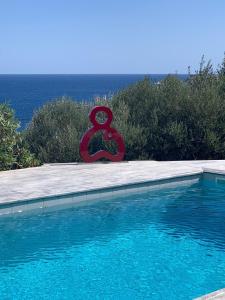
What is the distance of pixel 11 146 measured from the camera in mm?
14398

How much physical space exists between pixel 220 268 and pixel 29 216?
14.6 ft

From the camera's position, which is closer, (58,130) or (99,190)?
(99,190)

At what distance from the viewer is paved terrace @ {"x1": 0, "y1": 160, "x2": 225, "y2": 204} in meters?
11.8

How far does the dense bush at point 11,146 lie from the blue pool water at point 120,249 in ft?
11.9

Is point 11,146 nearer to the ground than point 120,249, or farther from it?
farther from it

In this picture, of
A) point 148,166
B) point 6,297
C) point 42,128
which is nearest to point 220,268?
point 6,297

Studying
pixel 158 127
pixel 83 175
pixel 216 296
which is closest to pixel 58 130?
pixel 158 127

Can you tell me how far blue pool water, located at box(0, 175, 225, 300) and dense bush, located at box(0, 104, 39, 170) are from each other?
142 inches

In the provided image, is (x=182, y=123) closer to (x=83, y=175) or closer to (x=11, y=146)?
(x=83, y=175)

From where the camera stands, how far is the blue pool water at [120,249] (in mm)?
7344

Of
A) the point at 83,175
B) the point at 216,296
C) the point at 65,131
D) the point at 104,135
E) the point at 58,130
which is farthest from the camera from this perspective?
the point at 58,130

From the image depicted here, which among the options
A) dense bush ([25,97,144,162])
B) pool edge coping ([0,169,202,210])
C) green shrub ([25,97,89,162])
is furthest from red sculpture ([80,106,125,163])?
pool edge coping ([0,169,202,210])

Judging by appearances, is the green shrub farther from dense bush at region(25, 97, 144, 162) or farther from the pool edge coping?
the pool edge coping

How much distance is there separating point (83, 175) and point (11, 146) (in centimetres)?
235
